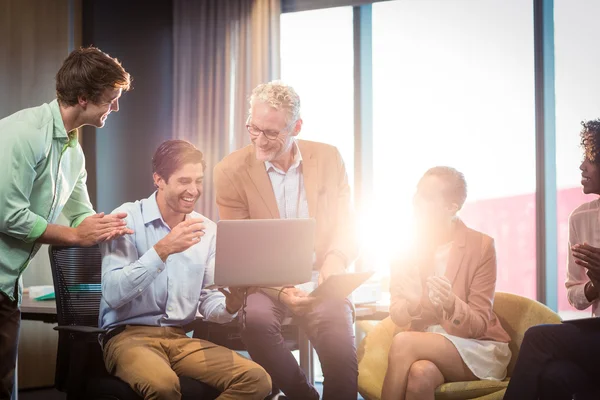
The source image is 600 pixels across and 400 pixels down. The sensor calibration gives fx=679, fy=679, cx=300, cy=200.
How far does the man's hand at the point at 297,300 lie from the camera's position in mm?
2623

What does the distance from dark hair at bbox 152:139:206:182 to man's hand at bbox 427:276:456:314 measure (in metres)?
1.05

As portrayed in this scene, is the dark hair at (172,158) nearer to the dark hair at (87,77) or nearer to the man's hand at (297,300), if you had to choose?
the dark hair at (87,77)

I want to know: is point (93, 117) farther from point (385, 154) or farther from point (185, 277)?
point (385, 154)

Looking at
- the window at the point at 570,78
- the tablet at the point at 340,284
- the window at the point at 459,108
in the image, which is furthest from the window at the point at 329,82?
the tablet at the point at 340,284

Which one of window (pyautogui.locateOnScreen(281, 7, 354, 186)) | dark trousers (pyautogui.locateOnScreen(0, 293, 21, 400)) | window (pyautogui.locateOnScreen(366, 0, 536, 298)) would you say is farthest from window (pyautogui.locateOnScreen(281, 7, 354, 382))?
dark trousers (pyautogui.locateOnScreen(0, 293, 21, 400))

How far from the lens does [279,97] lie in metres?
2.85

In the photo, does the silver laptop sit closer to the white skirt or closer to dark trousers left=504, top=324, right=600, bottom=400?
the white skirt

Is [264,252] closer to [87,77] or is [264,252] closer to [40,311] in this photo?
[87,77]

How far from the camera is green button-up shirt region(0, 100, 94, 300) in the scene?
2.35 metres

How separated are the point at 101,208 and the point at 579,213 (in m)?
3.44

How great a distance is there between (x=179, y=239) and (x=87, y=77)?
26.9 inches

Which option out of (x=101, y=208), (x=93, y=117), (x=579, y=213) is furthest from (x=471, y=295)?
(x=101, y=208)

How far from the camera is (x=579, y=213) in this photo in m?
2.74

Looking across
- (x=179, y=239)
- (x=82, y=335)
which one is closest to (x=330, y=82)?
(x=179, y=239)
